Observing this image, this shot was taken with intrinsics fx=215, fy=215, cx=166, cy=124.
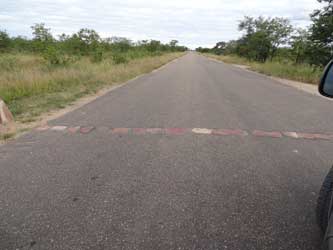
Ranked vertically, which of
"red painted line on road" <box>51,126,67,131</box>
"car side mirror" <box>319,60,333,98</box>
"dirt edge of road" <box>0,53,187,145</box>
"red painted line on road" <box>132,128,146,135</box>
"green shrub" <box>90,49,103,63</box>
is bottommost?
"dirt edge of road" <box>0,53,187,145</box>

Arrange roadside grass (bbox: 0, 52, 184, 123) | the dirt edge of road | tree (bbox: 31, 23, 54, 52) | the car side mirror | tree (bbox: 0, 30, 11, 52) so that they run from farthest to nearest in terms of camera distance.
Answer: tree (bbox: 0, 30, 11, 52), tree (bbox: 31, 23, 54, 52), roadside grass (bbox: 0, 52, 184, 123), the dirt edge of road, the car side mirror

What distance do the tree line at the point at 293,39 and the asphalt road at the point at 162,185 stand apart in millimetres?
13606

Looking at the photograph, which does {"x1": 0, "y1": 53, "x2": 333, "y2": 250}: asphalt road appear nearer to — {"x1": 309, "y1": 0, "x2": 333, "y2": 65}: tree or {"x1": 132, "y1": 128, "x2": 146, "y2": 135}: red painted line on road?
{"x1": 132, "y1": 128, "x2": 146, "y2": 135}: red painted line on road

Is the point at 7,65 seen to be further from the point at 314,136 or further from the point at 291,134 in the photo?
the point at 314,136

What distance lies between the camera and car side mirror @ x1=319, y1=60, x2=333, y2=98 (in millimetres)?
1836

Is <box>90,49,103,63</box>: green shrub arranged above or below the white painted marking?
above

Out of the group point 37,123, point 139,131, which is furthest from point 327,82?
point 37,123

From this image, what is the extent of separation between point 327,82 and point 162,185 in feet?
6.52

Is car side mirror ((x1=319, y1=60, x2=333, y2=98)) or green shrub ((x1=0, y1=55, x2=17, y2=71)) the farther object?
green shrub ((x1=0, y1=55, x2=17, y2=71))

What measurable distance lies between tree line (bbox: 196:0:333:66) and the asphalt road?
536 inches

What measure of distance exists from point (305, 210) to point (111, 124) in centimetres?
389

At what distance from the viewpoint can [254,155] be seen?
3.47 meters

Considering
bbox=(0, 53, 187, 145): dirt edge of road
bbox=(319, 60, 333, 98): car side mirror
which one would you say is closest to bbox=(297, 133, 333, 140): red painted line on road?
bbox=(319, 60, 333, 98): car side mirror

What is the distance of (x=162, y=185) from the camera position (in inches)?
105
